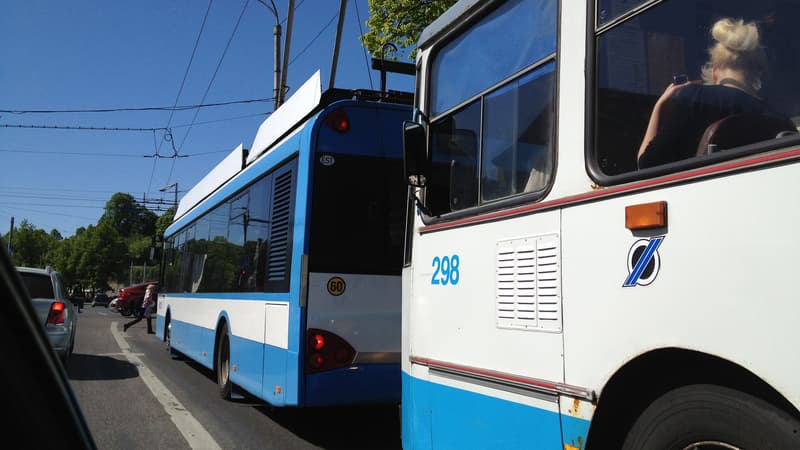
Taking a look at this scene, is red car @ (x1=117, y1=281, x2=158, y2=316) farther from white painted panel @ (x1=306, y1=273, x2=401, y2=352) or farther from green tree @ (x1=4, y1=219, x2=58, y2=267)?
green tree @ (x1=4, y1=219, x2=58, y2=267)

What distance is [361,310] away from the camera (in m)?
6.03

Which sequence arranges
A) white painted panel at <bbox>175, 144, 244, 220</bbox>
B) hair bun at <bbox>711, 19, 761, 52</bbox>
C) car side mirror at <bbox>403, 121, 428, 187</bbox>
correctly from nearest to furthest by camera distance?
hair bun at <bbox>711, 19, 761, 52</bbox> → car side mirror at <bbox>403, 121, 428, 187</bbox> → white painted panel at <bbox>175, 144, 244, 220</bbox>

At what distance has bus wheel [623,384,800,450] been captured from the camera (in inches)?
78.0

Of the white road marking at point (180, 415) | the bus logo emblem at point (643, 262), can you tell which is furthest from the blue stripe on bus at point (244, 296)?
the bus logo emblem at point (643, 262)

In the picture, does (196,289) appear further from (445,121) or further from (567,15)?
(567,15)

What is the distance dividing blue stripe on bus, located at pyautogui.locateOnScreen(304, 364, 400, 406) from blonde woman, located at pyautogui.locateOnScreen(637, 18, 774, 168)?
3.88m

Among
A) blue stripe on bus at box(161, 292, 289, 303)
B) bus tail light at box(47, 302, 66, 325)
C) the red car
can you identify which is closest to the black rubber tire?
blue stripe on bus at box(161, 292, 289, 303)

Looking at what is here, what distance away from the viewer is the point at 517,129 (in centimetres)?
343

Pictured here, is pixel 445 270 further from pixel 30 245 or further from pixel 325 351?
pixel 30 245

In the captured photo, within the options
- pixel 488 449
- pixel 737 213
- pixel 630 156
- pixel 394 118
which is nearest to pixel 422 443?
pixel 488 449

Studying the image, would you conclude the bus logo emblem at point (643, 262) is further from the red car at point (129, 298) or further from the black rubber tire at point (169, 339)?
the red car at point (129, 298)

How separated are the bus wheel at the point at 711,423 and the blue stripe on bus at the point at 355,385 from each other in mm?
3627

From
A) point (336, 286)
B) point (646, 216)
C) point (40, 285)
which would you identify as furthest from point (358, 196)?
point (40, 285)

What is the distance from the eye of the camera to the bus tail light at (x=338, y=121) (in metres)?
6.33
